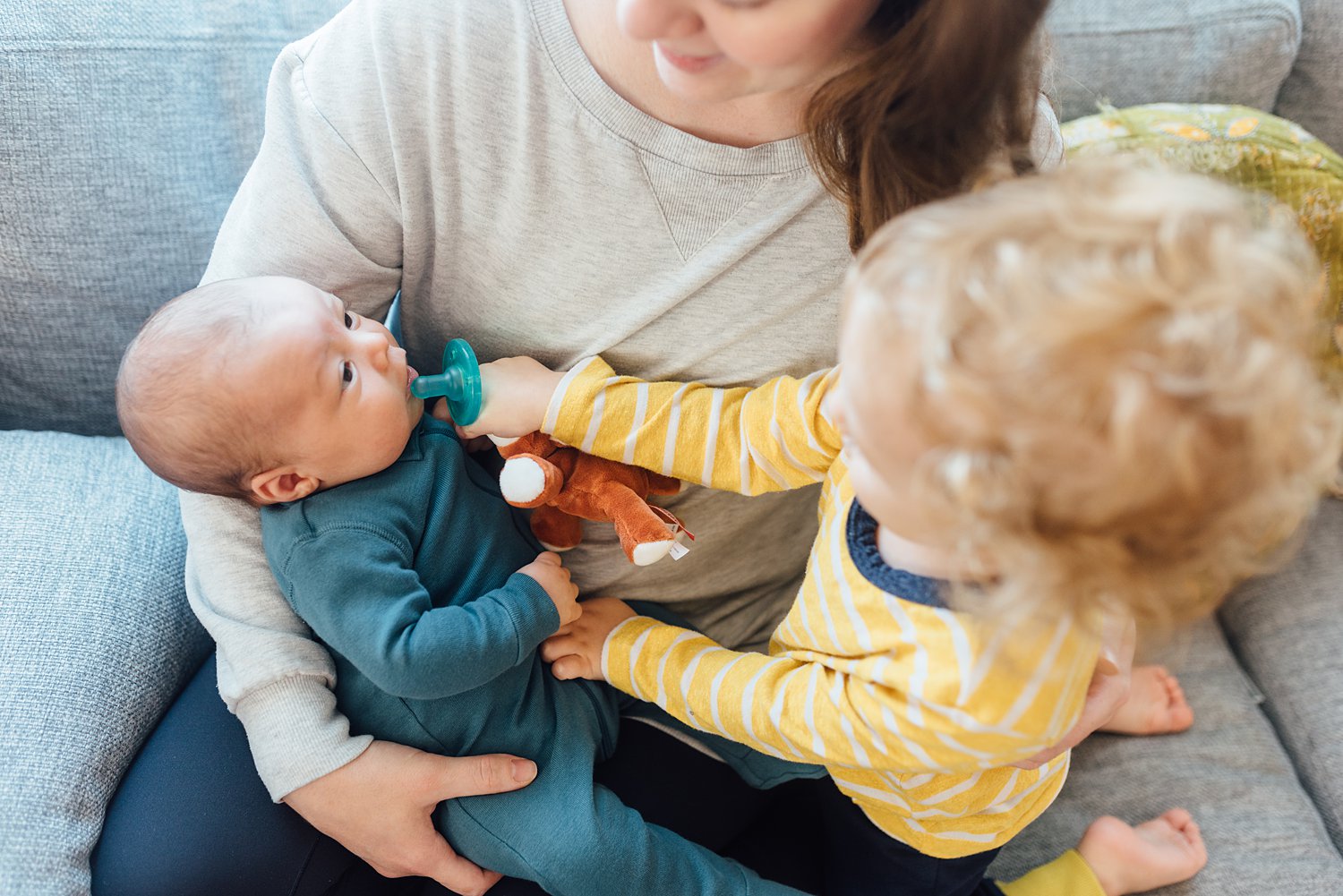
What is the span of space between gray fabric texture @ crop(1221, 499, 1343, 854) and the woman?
2.92ft

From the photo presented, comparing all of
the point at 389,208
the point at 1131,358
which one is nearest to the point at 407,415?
the point at 389,208

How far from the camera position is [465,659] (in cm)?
95

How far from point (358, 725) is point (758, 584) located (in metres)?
0.52

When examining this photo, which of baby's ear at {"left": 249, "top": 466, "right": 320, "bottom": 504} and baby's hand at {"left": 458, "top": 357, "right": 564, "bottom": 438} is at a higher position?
baby's hand at {"left": 458, "top": 357, "right": 564, "bottom": 438}

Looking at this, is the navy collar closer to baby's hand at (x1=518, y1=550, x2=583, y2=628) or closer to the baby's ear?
baby's hand at (x1=518, y1=550, x2=583, y2=628)

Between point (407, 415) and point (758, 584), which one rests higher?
point (407, 415)

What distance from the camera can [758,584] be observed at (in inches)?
51.4

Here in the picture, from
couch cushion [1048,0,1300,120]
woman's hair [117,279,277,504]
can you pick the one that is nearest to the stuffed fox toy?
woman's hair [117,279,277,504]

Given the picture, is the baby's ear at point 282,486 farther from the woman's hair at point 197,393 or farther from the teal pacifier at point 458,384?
the teal pacifier at point 458,384

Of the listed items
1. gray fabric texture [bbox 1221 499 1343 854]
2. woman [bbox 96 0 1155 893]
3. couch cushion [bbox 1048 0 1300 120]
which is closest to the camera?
woman [bbox 96 0 1155 893]

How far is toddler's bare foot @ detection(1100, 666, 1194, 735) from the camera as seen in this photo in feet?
4.53

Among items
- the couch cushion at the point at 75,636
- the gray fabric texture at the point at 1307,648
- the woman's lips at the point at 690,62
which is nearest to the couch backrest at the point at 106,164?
the couch cushion at the point at 75,636

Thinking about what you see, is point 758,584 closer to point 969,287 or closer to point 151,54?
point 969,287

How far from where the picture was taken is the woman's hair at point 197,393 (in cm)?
93
